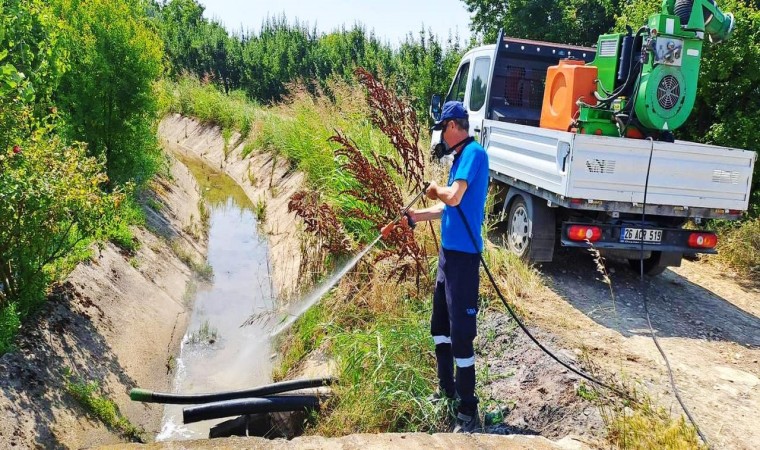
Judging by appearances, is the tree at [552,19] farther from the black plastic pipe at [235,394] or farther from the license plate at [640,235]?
the black plastic pipe at [235,394]

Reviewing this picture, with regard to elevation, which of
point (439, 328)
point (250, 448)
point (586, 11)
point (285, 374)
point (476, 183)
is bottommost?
point (285, 374)

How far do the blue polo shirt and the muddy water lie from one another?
3464 mm

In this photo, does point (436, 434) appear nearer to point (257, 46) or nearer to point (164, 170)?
point (164, 170)

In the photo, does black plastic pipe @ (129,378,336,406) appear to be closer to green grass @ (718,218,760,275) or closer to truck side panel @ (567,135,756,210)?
truck side panel @ (567,135,756,210)

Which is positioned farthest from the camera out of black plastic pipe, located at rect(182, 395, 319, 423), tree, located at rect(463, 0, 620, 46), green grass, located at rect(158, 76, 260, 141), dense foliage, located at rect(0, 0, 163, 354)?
green grass, located at rect(158, 76, 260, 141)

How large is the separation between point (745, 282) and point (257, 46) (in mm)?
31601

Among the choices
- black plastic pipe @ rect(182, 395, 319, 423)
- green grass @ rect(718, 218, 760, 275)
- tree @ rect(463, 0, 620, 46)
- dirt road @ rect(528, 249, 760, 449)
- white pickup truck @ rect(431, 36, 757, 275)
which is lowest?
black plastic pipe @ rect(182, 395, 319, 423)

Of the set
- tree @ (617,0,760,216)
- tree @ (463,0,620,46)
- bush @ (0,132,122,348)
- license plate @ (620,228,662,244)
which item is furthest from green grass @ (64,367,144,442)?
tree @ (463,0,620,46)

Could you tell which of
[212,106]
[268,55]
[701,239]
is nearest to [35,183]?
[701,239]

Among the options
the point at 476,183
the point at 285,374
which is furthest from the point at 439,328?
the point at 285,374

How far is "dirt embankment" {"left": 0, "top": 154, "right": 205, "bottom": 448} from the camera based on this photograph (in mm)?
4570

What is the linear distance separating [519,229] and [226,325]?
13.9 ft

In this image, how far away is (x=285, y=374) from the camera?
6.37 meters

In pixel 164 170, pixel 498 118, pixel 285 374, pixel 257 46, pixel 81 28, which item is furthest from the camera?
pixel 257 46
